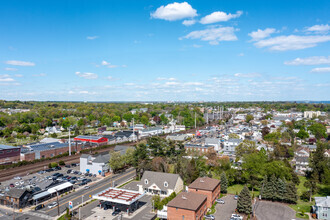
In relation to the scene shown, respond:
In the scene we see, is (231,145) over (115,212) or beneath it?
over

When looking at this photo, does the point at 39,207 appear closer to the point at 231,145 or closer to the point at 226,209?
the point at 226,209

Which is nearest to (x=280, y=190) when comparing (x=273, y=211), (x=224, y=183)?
(x=273, y=211)

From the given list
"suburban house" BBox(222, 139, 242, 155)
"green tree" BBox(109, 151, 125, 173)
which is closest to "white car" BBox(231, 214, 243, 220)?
"green tree" BBox(109, 151, 125, 173)

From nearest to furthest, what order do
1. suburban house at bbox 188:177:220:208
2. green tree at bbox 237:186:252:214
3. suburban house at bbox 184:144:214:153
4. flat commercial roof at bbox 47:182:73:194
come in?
green tree at bbox 237:186:252:214
suburban house at bbox 188:177:220:208
flat commercial roof at bbox 47:182:73:194
suburban house at bbox 184:144:214:153

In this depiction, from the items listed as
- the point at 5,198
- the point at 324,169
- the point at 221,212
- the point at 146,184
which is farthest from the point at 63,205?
the point at 324,169

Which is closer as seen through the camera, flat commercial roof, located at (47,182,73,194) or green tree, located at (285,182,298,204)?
green tree, located at (285,182,298,204)

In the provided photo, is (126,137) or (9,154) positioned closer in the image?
(9,154)

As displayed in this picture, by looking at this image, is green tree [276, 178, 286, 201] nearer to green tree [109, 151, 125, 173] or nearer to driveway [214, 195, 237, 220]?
driveway [214, 195, 237, 220]
